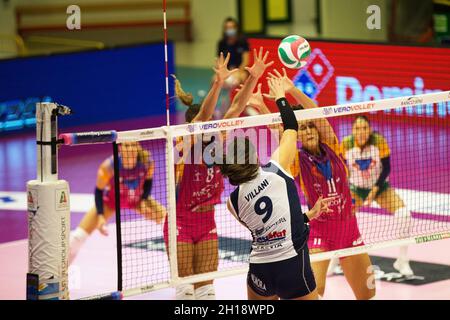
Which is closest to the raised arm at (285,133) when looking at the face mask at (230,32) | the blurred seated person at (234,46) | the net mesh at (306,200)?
the net mesh at (306,200)

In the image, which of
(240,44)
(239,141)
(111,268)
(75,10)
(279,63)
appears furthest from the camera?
(240,44)

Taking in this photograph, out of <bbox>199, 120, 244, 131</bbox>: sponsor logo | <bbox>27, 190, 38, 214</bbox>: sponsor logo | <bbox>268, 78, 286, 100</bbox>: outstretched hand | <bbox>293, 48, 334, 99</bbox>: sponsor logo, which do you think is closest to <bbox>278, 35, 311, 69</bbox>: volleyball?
<bbox>268, 78, 286, 100</bbox>: outstretched hand

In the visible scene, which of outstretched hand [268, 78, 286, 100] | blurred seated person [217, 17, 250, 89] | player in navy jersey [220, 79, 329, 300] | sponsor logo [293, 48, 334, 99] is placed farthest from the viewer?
blurred seated person [217, 17, 250, 89]

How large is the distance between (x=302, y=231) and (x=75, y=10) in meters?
3.25

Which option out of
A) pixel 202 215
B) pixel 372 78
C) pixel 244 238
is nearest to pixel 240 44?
pixel 372 78

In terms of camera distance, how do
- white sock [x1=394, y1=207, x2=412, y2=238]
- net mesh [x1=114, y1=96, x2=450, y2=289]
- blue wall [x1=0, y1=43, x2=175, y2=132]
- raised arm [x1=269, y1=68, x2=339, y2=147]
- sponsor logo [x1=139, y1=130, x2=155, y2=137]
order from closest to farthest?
sponsor logo [x1=139, y1=130, x2=155, y2=137], raised arm [x1=269, y1=68, x2=339, y2=147], net mesh [x1=114, y1=96, x2=450, y2=289], white sock [x1=394, y1=207, x2=412, y2=238], blue wall [x1=0, y1=43, x2=175, y2=132]

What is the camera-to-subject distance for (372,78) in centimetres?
2064

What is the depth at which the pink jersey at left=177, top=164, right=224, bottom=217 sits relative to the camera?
424 inches

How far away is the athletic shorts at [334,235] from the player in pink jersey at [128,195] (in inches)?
113

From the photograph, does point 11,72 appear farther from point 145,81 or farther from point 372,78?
point 372,78

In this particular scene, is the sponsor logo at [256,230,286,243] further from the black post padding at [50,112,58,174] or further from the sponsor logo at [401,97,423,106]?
the sponsor logo at [401,97,423,106]

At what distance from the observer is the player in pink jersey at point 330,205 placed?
35.9 feet

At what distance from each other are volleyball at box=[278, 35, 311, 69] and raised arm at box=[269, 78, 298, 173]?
1085 millimetres

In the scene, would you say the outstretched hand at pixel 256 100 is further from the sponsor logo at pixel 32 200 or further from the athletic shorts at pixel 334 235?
the sponsor logo at pixel 32 200
